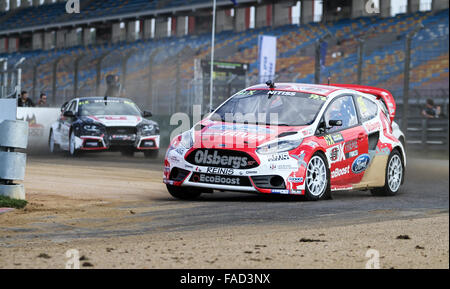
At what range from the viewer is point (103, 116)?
59.3 feet

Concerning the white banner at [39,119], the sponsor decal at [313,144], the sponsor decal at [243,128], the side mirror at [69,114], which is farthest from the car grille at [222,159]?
the white banner at [39,119]

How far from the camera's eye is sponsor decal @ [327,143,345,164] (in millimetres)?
9953

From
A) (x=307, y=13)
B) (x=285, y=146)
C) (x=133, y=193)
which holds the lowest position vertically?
(x=133, y=193)

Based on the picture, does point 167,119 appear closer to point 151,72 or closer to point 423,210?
point 151,72

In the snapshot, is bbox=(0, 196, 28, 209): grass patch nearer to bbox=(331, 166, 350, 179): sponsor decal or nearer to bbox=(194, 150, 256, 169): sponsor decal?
bbox=(194, 150, 256, 169): sponsor decal

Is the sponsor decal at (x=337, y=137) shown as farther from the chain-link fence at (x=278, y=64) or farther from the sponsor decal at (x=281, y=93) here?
the chain-link fence at (x=278, y=64)

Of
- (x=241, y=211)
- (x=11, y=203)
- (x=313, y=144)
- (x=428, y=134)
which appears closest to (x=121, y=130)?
(x=313, y=144)

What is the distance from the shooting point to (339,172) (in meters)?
10.2

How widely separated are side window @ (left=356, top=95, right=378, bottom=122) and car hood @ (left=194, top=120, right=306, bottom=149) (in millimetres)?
1546

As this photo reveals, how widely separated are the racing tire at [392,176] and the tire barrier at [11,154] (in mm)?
A: 5131

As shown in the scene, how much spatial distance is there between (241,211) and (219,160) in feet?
3.04

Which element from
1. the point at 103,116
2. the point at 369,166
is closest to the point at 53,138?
the point at 103,116
